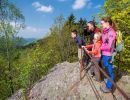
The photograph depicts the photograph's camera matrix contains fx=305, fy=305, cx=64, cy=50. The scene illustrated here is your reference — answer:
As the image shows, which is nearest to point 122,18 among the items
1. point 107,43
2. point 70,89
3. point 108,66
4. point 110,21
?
point 70,89

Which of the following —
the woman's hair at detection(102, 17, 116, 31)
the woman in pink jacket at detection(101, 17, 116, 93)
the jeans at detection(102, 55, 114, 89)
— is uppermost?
the woman's hair at detection(102, 17, 116, 31)

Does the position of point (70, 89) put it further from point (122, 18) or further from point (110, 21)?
point (122, 18)

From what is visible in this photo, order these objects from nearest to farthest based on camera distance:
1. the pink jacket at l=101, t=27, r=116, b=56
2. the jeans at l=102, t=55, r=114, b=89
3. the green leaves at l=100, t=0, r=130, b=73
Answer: the pink jacket at l=101, t=27, r=116, b=56
the jeans at l=102, t=55, r=114, b=89
the green leaves at l=100, t=0, r=130, b=73

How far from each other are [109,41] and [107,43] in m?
0.34

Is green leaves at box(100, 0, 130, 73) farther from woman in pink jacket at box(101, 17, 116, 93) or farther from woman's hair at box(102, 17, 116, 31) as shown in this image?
woman's hair at box(102, 17, 116, 31)

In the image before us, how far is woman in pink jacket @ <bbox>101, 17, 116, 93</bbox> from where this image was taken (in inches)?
372

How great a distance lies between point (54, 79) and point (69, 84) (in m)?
1.33

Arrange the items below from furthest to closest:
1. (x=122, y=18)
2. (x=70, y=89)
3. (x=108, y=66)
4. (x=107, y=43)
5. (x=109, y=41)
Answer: (x=122, y=18), (x=70, y=89), (x=108, y=66), (x=107, y=43), (x=109, y=41)

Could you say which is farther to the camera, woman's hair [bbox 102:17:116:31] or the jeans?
the jeans

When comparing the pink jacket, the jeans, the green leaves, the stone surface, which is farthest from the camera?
the green leaves

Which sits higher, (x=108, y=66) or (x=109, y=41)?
(x=109, y=41)

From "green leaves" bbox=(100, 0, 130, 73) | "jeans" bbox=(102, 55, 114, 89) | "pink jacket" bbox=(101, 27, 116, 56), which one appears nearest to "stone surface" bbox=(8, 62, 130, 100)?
"jeans" bbox=(102, 55, 114, 89)

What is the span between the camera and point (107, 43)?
9.81 metres

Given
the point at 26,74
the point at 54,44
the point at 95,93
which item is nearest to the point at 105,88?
the point at 95,93
